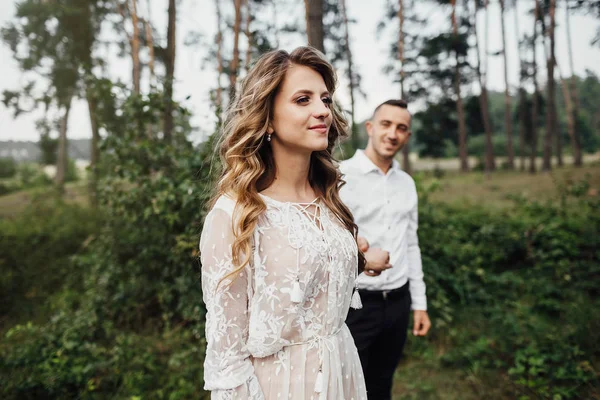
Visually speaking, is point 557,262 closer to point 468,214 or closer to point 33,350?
point 468,214

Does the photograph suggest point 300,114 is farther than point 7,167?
No

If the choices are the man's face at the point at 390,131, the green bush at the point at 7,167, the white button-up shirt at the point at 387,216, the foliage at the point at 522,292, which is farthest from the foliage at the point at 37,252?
the green bush at the point at 7,167

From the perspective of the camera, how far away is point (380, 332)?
7.91 feet

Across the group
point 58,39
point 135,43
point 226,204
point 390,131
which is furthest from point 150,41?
point 226,204

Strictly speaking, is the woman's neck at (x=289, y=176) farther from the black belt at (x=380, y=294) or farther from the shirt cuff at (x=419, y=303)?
the shirt cuff at (x=419, y=303)

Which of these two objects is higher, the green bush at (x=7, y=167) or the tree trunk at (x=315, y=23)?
the green bush at (x=7, y=167)

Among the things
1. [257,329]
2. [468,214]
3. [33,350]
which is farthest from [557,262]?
[33,350]

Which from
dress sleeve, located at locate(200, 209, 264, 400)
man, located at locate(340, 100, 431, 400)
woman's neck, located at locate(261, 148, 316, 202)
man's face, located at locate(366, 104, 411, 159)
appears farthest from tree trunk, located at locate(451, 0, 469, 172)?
dress sleeve, located at locate(200, 209, 264, 400)

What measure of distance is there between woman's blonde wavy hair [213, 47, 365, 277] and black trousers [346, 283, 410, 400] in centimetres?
106

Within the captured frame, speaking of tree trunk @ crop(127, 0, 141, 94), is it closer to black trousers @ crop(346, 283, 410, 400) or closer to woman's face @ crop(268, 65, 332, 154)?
black trousers @ crop(346, 283, 410, 400)

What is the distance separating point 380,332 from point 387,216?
788 mm

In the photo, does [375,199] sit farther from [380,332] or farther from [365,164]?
[380,332]

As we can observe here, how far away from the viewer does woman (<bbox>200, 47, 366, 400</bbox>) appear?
4.11 ft

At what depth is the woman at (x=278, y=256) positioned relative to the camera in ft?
4.11
